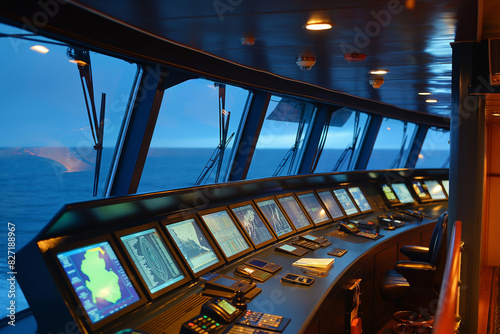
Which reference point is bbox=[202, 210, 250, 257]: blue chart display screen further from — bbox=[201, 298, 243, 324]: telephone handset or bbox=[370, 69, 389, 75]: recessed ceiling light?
bbox=[370, 69, 389, 75]: recessed ceiling light

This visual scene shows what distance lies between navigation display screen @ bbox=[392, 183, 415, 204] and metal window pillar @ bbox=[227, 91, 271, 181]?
2.40m

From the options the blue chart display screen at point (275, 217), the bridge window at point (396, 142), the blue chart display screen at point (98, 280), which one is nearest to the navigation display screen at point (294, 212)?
the blue chart display screen at point (275, 217)

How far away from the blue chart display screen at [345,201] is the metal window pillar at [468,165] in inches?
71.8

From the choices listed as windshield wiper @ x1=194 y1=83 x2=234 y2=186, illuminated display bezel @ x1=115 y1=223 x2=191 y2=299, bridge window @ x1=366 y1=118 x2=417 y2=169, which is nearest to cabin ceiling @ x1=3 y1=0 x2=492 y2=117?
windshield wiper @ x1=194 y1=83 x2=234 y2=186

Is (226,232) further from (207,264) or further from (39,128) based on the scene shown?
(39,128)

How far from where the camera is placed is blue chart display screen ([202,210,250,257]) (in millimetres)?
2973

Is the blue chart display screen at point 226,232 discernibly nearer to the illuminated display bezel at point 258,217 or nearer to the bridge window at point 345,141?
the illuminated display bezel at point 258,217

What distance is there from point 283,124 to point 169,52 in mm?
2996

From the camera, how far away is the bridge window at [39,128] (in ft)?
9.64

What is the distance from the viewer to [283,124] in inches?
240

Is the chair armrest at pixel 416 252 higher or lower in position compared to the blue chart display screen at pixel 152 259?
lower

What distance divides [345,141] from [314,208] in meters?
3.70

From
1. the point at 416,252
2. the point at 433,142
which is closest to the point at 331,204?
the point at 416,252

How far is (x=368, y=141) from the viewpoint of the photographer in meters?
8.15
